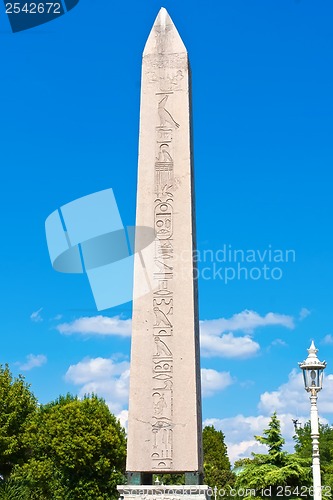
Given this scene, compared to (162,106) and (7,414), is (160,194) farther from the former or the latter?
(7,414)

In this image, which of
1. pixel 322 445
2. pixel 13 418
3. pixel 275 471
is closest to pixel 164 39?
pixel 275 471

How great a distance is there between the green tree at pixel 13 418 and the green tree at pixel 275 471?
13.0m

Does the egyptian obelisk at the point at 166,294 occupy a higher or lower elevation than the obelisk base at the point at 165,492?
higher

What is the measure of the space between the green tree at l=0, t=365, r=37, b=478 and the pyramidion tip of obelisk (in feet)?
86.4

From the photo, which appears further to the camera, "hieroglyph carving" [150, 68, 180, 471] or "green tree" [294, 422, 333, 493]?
"green tree" [294, 422, 333, 493]

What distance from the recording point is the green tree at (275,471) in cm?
2492

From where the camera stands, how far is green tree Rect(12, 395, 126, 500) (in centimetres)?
3603

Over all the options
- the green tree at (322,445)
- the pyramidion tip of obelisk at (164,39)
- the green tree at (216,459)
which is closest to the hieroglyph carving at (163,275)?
the pyramidion tip of obelisk at (164,39)

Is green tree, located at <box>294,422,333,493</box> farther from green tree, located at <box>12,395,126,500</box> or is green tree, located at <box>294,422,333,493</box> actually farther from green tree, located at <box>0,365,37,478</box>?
green tree, located at <box>0,365,37,478</box>

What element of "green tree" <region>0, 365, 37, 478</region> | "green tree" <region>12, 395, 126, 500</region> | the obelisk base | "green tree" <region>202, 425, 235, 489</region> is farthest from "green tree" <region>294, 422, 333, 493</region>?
the obelisk base

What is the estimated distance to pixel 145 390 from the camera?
10.2 meters

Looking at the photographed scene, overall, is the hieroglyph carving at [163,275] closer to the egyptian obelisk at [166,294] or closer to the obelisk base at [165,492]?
the egyptian obelisk at [166,294]

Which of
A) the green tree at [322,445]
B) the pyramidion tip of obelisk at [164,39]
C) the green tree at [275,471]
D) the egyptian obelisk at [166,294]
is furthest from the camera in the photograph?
the green tree at [322,445]

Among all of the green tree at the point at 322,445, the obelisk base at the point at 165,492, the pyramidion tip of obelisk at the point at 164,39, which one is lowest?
the obelisk base at the point at 165,492
